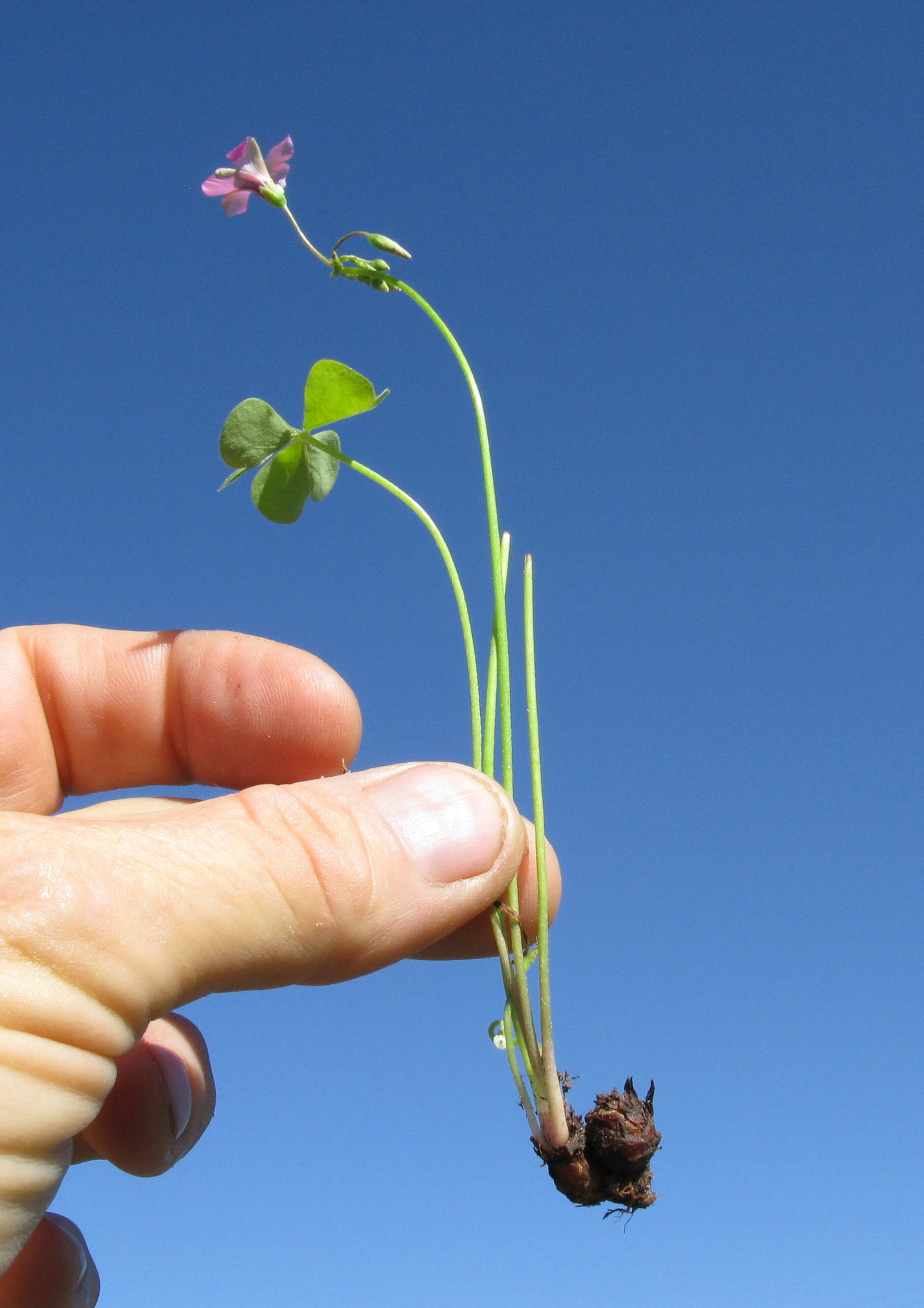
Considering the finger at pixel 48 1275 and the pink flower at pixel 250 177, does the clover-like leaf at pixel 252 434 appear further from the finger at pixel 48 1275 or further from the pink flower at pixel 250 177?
the finger at pixel 48 1275

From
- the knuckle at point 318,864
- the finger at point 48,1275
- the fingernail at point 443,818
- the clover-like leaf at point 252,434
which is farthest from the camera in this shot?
the clover-like leaf at point 252,434

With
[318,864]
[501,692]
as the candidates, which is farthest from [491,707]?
[318,864]

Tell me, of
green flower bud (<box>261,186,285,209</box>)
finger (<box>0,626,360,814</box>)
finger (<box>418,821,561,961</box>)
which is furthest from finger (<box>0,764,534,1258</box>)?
green flower bud (<box>261,186,285,209</box>)

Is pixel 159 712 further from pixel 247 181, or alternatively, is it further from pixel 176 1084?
pixel 247 181

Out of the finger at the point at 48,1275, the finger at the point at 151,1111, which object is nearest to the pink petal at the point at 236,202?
the finger at the point at 151,1111

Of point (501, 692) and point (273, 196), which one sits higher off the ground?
point (273, 196)

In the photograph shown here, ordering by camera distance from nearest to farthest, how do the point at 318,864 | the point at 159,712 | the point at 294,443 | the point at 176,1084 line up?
the point at 318,864 < the point at 176,1084 < the point at 294,443 < the point at 159,712

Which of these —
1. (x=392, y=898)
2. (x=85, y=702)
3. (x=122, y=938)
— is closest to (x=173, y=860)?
(x=122, y=938)
